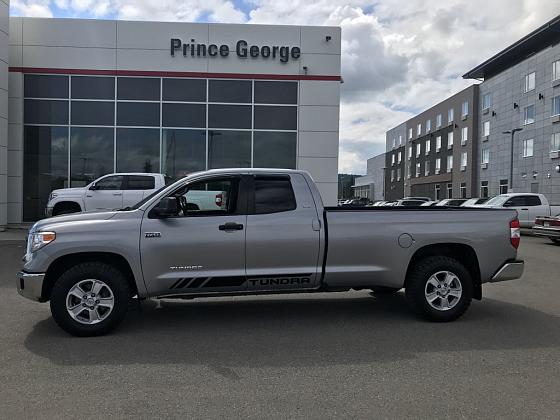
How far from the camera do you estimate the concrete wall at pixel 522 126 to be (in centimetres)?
4302

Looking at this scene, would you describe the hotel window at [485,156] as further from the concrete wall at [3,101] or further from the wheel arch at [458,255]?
the wheel arch at [458,255]

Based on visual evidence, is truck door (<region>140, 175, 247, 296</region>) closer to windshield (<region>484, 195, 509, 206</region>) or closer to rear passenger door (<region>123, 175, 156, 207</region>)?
rear passenger door (<region>123, 175, 156, 207</region>)

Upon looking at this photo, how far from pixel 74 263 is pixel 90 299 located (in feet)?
1.50

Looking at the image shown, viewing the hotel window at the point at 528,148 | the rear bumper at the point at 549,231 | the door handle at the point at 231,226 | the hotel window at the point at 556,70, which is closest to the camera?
the door handle at the point at 231,226

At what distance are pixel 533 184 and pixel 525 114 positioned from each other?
6906 millimetres

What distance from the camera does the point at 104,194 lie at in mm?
15078

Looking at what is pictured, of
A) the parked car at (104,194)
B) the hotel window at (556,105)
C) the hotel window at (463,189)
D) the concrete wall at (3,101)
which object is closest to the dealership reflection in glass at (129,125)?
the concrete wall at (3,101)

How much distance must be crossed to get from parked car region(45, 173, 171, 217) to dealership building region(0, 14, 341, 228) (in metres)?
4.19

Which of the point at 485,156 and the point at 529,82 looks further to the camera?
the point at 485,156

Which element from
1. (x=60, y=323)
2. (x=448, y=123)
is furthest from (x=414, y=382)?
(x=448, y=123)

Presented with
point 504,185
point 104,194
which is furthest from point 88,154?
point 504,185

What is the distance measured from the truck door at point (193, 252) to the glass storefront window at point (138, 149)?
14.0 m

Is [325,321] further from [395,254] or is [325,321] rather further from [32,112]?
[32,112]

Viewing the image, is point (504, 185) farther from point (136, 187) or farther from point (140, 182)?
point (136, 187)
